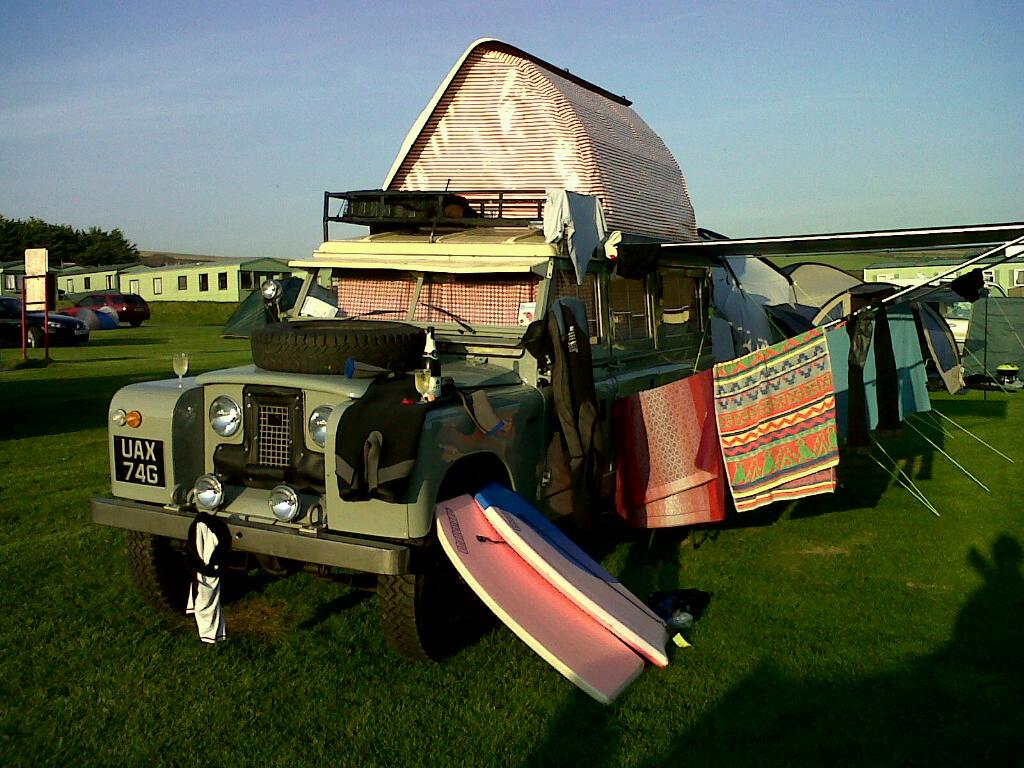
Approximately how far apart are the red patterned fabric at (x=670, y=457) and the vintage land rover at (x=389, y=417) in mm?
154

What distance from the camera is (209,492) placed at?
195 inches

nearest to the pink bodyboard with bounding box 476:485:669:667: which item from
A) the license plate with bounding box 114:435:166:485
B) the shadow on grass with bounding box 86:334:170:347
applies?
the license plate with bounding box 114:435:166:485

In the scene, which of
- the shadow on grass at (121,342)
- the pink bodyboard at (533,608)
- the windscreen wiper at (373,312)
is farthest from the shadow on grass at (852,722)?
the shadow on grass at (121,342)

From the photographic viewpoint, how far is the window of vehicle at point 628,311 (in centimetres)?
696

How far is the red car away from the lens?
36.4 meters

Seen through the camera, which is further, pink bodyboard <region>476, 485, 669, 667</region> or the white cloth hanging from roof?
the white cloth hanging from roof

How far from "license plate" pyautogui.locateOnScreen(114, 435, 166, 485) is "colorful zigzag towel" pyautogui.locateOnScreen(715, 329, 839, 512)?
11.9 feet

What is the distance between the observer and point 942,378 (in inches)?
653

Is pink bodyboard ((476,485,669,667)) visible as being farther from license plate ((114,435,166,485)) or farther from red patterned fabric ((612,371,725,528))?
license plate ((114,435,166,485))

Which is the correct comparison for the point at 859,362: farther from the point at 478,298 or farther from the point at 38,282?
the point at 38,282

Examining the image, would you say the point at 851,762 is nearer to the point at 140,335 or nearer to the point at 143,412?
the point at 143,412

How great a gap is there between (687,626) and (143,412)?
3.32 metres

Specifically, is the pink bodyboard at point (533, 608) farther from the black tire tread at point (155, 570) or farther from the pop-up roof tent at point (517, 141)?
the pop-up roof tent at point (517, 141)

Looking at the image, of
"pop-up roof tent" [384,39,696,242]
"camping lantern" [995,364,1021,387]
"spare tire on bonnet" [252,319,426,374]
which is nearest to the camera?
"spare tire on bonnet" [252,319,426,374]
